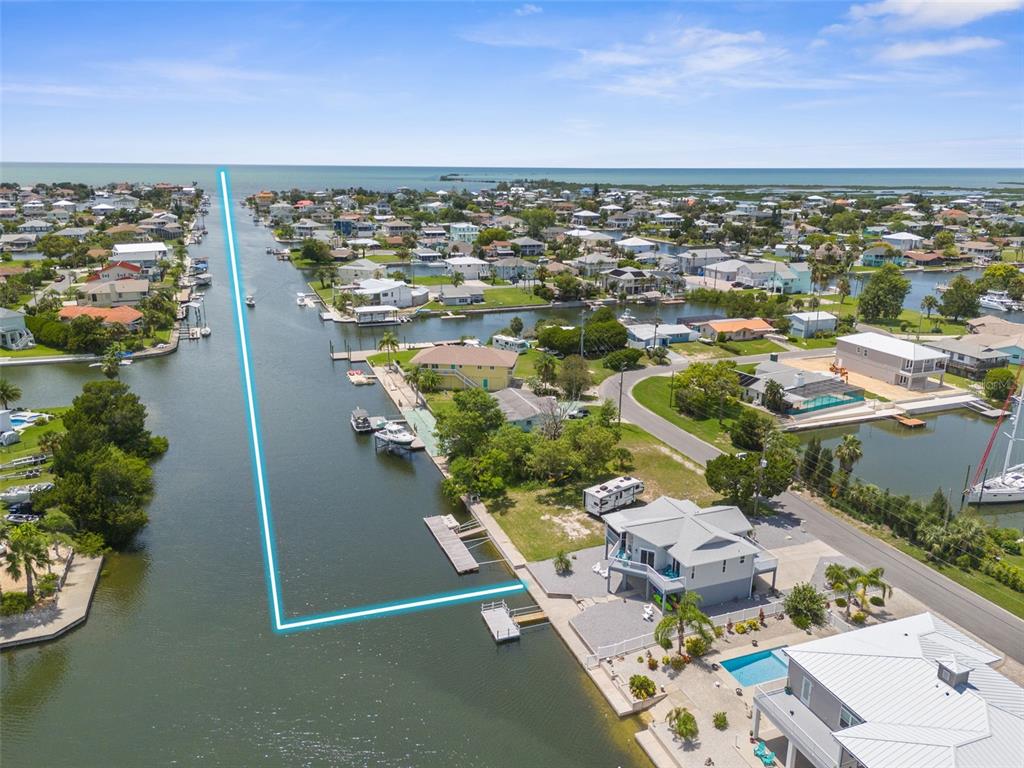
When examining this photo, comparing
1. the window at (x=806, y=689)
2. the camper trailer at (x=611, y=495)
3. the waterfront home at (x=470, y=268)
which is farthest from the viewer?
the waterfront home at (x=470, y=268)

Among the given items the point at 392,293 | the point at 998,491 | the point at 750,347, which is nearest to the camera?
the point at 998,491

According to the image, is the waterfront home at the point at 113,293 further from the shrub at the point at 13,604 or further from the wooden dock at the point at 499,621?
the wooden dock at the point at 499,621

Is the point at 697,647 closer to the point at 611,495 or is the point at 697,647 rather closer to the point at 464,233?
the point at 611,495

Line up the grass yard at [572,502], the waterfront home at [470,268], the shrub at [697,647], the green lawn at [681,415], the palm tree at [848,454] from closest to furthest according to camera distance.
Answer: the shrub at [697,647] → the grass yard at [572,502] → the palm tree at [848,454] → the green lawn at [681,415] → the waterfront home at [470,268]

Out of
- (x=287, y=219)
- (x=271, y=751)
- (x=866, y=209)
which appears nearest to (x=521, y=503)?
(x=271, y=751)

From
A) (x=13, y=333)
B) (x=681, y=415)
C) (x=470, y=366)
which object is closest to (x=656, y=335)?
→ (x=681, y=415)

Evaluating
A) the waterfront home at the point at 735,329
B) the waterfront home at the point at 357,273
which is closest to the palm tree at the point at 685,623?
the waterfront home at the point at 735,329

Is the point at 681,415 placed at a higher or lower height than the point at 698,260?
lower
